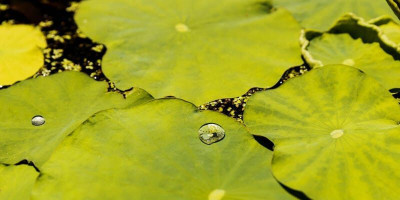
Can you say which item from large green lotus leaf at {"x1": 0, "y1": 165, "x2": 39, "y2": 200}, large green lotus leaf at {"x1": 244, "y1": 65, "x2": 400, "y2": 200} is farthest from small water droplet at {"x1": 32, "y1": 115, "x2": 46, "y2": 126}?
large green lotus leaf at {"x1": 244, "y1": 65, "x2": 400, "y2": 200}

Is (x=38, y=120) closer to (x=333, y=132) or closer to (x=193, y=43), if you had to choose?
(x=193, y=43)

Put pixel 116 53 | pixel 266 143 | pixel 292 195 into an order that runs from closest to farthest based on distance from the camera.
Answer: pixel 292 195
pixel 266 143
pixel 116 53

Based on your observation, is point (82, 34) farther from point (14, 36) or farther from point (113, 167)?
point (113, 167)

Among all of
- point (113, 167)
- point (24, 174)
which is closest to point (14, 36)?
point (24, 174)

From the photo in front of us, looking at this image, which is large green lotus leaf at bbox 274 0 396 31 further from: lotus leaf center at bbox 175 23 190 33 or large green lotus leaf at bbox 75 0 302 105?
lotus leaf center at bbox 175 23 190 33

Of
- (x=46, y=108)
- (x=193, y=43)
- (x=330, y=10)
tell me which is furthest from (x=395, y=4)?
(x=46, y=108)

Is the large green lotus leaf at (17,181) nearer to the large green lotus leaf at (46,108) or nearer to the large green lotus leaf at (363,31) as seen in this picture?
the large green lotus leaf at (46,108)
